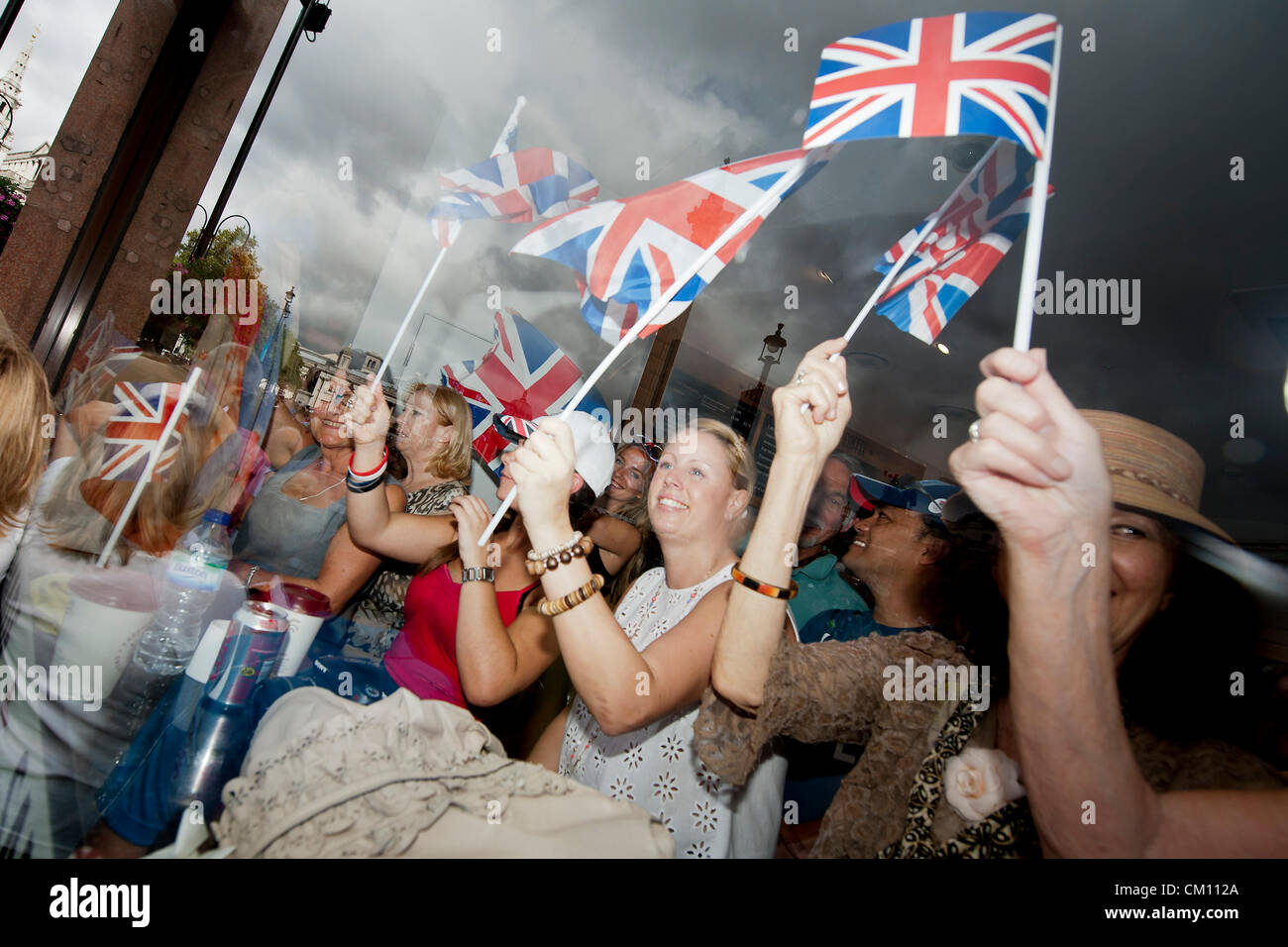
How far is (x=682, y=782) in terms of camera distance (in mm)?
1344

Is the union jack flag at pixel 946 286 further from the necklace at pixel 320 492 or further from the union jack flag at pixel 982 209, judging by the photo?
the necklace at pixel 320 492

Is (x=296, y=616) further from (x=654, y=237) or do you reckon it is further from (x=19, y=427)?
(x=654, y=237)

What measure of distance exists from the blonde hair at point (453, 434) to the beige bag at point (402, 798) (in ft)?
6.74

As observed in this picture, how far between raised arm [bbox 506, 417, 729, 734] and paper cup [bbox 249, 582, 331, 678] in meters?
0.61

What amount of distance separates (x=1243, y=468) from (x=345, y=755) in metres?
3.51

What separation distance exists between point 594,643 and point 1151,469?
1029 mm

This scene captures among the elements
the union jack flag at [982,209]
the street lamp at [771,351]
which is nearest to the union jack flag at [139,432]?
the union jack flag at [982,209]

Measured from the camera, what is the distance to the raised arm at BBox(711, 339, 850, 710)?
99 cm

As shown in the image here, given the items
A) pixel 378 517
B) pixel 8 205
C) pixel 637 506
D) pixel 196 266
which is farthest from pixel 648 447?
pixel 8 205

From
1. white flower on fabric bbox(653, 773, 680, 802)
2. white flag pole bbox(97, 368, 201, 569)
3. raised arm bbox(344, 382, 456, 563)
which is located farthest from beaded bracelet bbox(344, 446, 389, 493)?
white flower on fabric bbox(653, 773, 680, 802)

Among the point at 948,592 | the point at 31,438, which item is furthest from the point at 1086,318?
the point at 31,438

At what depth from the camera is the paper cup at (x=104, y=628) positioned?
114 cm
